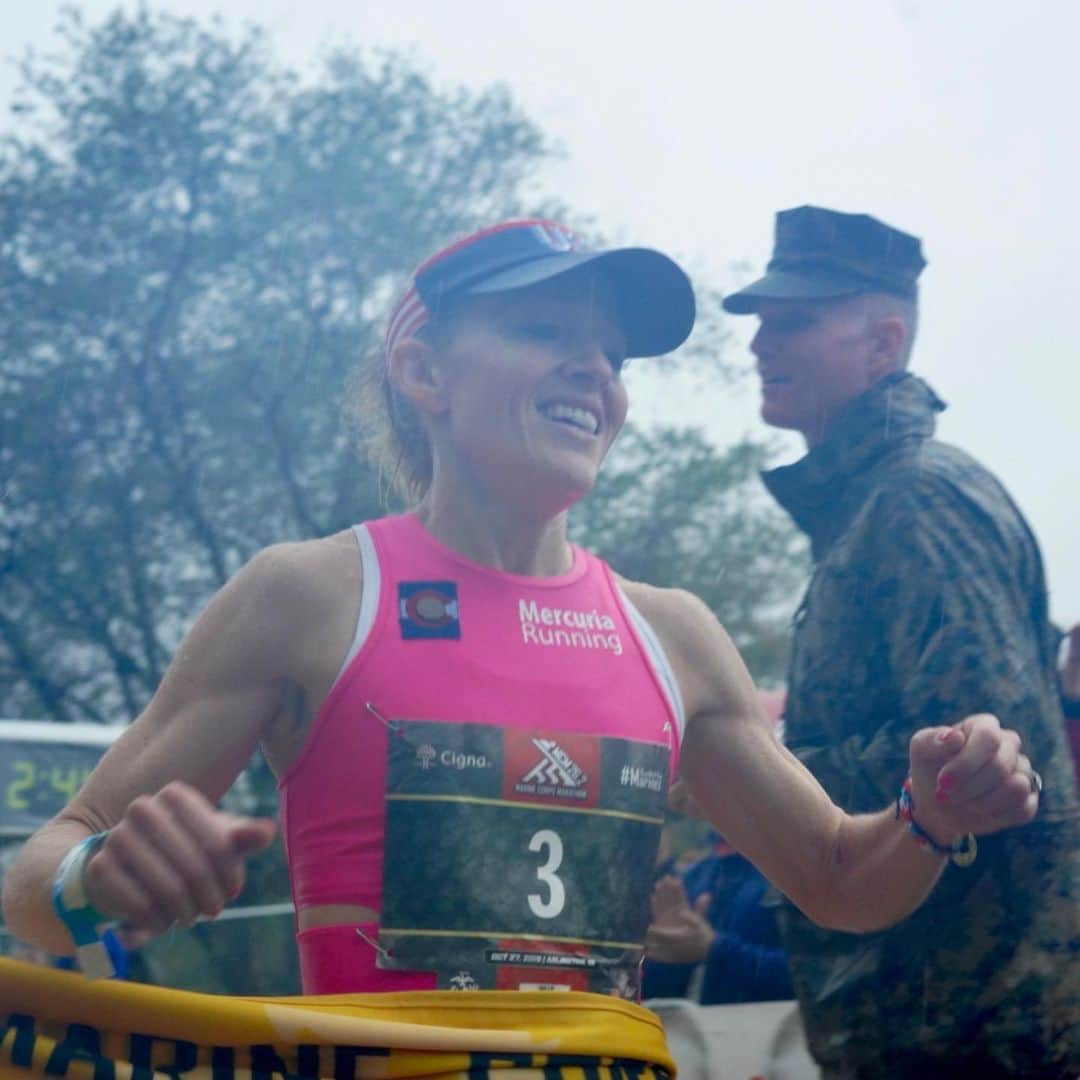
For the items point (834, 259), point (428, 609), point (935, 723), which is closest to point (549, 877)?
point (428, 609)

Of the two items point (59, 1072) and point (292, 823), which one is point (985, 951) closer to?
point (292, 823)

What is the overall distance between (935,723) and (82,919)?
181 centimetres

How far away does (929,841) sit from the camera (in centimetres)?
248

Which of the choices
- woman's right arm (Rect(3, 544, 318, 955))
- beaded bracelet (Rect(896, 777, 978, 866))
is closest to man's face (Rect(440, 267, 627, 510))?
woman's right arm (Rect(3, 544, 318, 955))

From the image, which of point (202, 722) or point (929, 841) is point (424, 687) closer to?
point (202, 722)

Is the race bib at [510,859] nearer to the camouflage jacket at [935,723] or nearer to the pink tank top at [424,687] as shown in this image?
the pink tank top at [424,687]

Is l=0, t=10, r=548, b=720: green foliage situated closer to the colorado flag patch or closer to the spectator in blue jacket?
the spectator in blue jacket

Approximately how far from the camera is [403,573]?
8.37ft

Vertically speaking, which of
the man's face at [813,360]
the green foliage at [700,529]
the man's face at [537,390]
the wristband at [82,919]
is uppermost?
the green foliage at [700,529]

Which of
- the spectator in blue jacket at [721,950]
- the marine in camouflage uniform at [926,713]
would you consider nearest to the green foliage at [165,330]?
the spectator in blue jacket at [721,950]

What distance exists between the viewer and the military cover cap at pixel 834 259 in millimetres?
3986

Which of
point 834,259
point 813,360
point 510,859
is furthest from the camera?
point 834,259

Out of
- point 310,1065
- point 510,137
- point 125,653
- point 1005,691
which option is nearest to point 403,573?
point 310,1065

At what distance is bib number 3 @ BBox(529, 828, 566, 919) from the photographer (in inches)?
93.3
